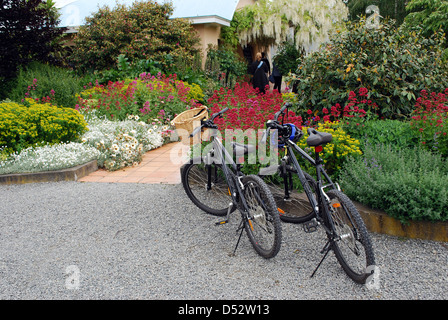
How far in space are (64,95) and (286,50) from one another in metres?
9.47

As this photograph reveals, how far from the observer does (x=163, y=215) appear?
438 centimetres

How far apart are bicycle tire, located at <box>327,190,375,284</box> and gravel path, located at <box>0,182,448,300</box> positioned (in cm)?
13

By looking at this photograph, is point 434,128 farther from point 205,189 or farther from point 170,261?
point 170,261

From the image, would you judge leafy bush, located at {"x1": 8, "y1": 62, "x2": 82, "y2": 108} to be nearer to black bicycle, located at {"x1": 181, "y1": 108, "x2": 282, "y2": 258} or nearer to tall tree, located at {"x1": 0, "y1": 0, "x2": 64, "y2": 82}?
tall tree, located at {"x1": 0, "y1": 0, "x2": 64, "y2": 82}

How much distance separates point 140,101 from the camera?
8.95 meters

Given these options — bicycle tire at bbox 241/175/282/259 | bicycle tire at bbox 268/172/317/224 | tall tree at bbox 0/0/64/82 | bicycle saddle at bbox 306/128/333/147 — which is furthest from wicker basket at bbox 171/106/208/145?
tall tree at bbox 0/0/64/82

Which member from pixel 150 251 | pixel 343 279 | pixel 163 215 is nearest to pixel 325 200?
pixel 343 279

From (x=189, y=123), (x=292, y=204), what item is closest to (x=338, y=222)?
(x=292, y=204)

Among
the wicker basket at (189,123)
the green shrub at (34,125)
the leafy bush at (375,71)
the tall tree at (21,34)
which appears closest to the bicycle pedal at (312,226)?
the wicker basket at (189,123)

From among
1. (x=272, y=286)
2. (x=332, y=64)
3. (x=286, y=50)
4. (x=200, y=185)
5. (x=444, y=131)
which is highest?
(x=286, y=50)

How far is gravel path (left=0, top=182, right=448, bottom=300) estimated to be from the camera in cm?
281

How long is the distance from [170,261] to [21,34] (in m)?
9.13

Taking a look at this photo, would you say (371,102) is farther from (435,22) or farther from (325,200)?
(435,22)

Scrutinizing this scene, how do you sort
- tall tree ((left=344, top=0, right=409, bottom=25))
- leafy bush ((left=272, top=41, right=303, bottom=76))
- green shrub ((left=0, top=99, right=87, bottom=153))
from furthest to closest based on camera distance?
tall tree ((left=344, top=0, right=409, bottom=25)) < leafy bush ((left=272, top=41, right=303, bottom=76)) < green shrub ((left=0, top=99, right=87, bottom=153))
